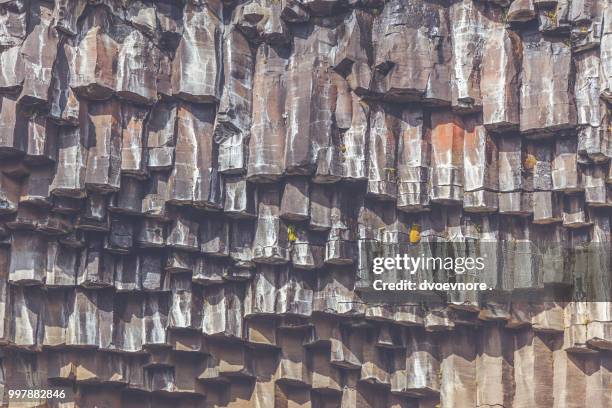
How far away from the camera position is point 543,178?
1604 inches

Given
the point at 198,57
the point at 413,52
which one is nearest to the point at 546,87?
the point at 413,52

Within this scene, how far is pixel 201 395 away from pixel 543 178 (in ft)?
33.6

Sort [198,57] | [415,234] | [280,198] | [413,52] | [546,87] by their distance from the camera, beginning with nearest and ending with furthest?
[546,87] < [413,52] < [415,234] < [280,198] < [198,57]

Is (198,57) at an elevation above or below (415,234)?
above

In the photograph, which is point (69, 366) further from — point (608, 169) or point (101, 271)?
point (608, 169)

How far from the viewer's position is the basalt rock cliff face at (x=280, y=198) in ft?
135

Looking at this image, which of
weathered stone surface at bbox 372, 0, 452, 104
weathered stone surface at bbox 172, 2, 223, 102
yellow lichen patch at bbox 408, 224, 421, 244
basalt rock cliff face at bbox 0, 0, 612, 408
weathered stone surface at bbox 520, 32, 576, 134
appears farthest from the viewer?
weathered stone surface at bbox 172, 2, 223, 102

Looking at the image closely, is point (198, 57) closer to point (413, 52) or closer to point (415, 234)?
point (413, 52)

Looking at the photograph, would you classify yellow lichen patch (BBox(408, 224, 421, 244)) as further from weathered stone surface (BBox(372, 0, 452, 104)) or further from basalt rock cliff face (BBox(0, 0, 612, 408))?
weathered stone surface (BBox(372, 0, 452, 104))

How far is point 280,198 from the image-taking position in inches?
1673

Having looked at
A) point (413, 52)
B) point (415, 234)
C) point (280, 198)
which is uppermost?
point (413, 52)

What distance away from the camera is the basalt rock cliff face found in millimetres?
41125

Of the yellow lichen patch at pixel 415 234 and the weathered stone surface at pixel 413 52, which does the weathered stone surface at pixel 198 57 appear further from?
the yellow lichen patch at pixel 415 234

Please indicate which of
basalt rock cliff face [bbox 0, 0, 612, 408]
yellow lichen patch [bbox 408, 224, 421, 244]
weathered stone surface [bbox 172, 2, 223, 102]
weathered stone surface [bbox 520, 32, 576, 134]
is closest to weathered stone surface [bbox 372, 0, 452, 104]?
basalt rock cliff face [bbox 0, 0, 612, 408]
